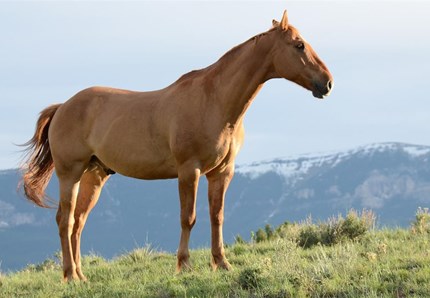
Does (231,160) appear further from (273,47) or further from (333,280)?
(333,280)

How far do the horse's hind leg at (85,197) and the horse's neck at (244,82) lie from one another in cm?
258

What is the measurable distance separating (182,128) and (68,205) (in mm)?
2265

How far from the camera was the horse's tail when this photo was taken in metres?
13.1

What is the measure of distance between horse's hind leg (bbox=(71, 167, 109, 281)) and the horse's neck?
258 centimetres

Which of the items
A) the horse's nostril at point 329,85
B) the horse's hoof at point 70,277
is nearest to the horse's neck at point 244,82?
the horse's nostril at point 329,85

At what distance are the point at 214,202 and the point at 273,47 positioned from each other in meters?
2.02

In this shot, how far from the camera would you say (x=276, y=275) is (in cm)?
966

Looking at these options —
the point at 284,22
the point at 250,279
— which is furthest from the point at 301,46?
the point at 250,279

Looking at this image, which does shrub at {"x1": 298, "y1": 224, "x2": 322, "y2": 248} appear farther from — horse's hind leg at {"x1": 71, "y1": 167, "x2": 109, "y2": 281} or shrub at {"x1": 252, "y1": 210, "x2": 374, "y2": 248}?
horse's hind leg at {"x1": 71, "y1": 167, "x2": 109, "y2": 281}

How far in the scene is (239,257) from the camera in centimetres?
1230

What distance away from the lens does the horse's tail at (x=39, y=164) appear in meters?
13.1

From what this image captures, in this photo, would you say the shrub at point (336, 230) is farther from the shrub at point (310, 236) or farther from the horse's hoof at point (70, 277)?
the horse's hoof at point (70, 277)

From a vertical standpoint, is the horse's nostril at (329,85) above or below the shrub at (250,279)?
Answer: above

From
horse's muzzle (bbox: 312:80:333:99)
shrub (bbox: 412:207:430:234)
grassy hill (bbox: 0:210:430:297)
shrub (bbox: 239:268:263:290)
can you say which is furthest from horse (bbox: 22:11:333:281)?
shrub (bbox: 412:207:430:234)
